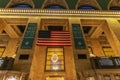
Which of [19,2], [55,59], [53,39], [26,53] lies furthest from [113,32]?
[19,2]

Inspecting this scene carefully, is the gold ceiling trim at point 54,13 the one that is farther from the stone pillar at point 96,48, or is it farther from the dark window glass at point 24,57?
the dark window glass at point 24,57

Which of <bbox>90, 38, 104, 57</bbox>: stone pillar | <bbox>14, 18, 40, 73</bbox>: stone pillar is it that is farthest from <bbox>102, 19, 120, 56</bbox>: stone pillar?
<bbox>14, 18, 40, 73</bbox>: stone pillar

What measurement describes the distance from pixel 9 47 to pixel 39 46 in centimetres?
524

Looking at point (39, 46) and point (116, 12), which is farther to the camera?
point (116, 12)

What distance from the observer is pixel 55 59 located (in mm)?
12312

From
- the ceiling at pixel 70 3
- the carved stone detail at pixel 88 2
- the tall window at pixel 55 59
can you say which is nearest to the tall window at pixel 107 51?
the ceiling at pixel 70 3

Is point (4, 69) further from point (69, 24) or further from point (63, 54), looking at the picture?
point (69, 24)

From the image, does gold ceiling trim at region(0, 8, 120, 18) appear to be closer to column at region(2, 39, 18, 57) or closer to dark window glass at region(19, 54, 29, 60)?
column at region(2, 39, 18, 57)

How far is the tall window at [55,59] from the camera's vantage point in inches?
459

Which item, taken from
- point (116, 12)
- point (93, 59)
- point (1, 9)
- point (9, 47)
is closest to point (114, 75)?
point (93, 59)

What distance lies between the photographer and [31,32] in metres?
14.6

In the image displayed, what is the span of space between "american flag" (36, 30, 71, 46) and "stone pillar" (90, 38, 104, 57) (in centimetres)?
422

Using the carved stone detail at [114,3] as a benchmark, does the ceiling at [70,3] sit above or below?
below

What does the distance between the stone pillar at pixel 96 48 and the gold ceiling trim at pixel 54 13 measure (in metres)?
2.75
